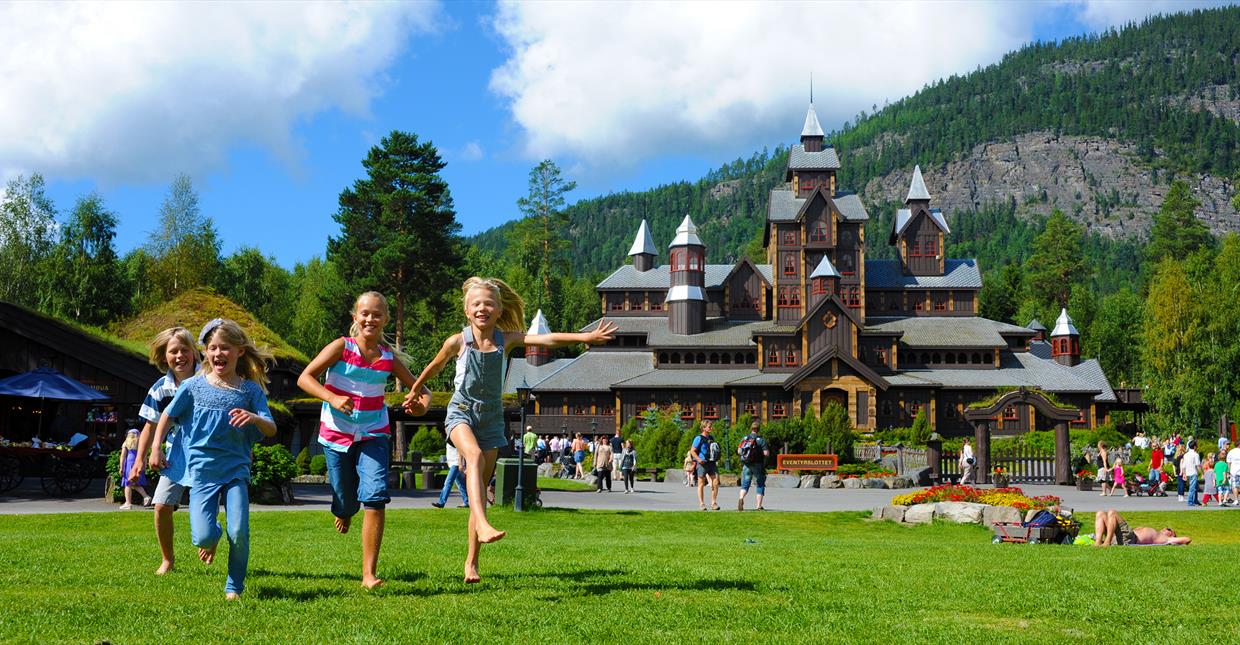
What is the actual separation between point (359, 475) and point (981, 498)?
1600cm

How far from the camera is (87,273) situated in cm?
6400

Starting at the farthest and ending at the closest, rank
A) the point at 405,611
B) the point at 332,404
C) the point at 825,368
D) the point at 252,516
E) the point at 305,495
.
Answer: the point at 825,368 → the point at 305,495 → the point at 252,516 → the point at 332,404 → the point at 405,611

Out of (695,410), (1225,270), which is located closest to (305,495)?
(695,410)

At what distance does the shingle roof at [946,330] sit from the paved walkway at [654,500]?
1224 inches

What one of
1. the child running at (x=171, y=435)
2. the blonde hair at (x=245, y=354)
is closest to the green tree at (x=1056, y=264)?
the child running at (x=171, y=435)

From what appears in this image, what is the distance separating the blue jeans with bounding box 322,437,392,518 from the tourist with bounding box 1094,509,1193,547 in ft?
38.8

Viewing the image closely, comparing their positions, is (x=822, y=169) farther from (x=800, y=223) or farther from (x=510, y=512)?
(x=510, y=512)

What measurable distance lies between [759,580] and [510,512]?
11.4 metres

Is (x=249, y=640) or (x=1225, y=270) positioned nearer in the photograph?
(x=249, y=640)

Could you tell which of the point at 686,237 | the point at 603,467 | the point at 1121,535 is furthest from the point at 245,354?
the point at 686,237

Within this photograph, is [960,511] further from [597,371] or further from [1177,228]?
[1177,228]

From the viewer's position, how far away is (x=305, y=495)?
23.7 metres

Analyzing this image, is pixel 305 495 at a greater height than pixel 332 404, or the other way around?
pixel 332 404

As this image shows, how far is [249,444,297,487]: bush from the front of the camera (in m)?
20.5
